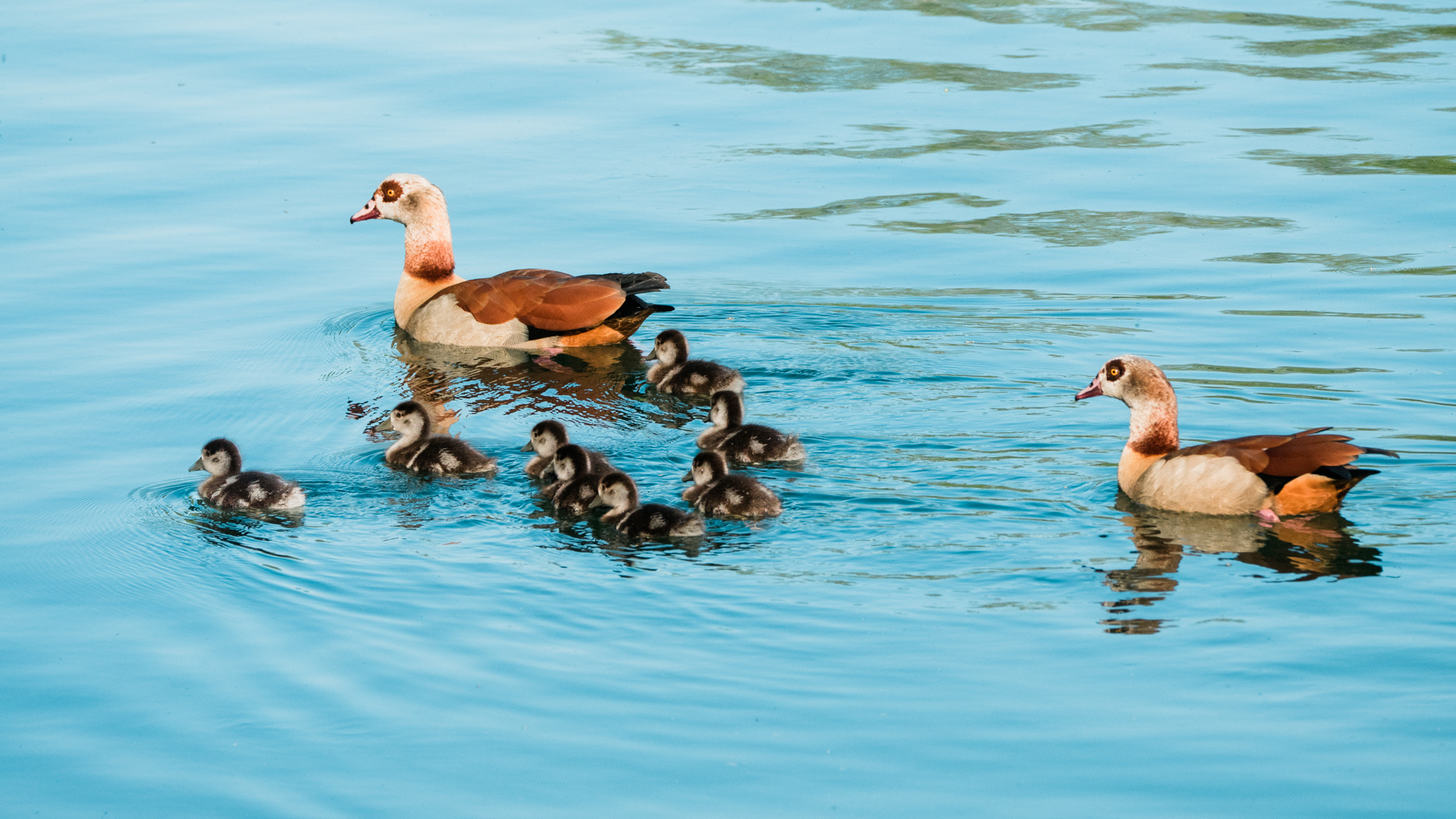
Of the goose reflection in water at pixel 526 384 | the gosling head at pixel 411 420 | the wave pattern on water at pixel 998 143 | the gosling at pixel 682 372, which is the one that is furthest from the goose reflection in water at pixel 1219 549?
the wave pattern on water at pixel 998 143

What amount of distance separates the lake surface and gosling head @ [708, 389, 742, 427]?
0.92ft

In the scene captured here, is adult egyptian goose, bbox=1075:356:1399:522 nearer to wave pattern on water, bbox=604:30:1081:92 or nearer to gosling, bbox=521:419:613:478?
gosling, bbox=521:419:613:478

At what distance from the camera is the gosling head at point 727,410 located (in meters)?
9.52

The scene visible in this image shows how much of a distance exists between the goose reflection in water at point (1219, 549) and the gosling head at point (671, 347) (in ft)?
10.8

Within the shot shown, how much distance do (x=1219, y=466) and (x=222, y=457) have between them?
194 inches

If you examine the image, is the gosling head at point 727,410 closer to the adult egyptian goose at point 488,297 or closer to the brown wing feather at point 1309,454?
the adult egyptian goose at point 488,297

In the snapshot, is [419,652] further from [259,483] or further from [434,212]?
[434,212]

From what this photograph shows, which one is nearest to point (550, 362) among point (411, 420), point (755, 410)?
point (755, 410)

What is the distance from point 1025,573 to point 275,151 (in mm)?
10639

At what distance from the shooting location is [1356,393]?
31.9 ft

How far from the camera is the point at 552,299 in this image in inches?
461

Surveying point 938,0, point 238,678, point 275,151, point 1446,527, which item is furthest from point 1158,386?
point 938,0

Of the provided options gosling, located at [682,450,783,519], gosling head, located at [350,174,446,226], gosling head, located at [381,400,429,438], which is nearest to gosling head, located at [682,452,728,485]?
gosling, located at [682,450,783,519]

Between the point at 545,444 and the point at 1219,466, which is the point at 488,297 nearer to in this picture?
the point at 545,444
